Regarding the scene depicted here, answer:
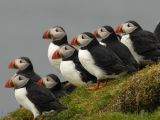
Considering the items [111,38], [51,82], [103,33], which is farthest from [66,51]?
[111,38]

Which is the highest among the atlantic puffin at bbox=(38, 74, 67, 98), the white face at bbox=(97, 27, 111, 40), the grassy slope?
the white face at bbox=(97, 27, 111, 40)

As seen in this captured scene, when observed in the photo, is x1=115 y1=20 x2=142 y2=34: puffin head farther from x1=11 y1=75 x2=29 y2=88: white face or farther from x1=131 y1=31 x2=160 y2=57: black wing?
x1=11 y1=75 x2=29 y2=88: white face

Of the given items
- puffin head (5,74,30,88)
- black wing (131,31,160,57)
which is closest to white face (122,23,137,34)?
black wing (131,31,160,57)

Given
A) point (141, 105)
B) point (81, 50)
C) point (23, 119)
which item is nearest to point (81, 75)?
point (81, 50)

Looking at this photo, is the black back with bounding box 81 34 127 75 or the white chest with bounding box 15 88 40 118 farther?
the black back with bounding box 81 34 127 75

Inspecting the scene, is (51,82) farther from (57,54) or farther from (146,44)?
(146,44)

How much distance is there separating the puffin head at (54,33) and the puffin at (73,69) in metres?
1.78

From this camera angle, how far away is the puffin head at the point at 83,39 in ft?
55.3

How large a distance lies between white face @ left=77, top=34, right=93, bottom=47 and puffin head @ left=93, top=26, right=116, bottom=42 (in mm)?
751

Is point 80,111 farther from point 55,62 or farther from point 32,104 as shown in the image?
point 55,62

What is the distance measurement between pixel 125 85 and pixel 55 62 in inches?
208

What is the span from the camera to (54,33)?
19703mm

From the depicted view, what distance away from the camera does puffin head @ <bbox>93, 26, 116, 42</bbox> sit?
17.7 m

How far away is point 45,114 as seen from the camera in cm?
1518
